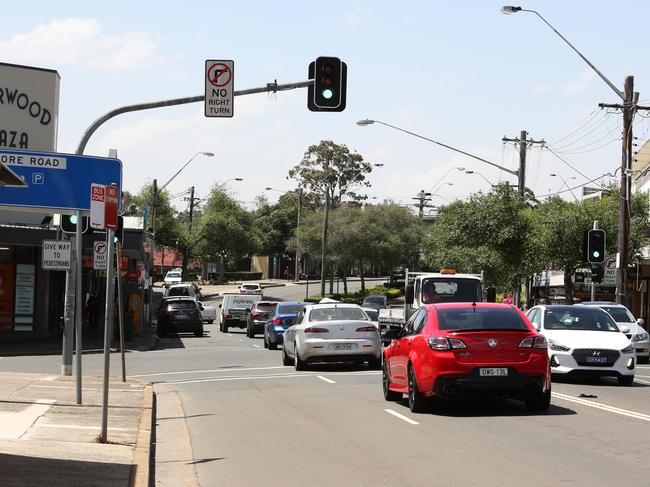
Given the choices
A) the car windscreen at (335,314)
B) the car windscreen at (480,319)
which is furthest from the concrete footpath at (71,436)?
the car windscreen at (335,314)

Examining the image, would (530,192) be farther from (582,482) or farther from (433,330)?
(582,482)

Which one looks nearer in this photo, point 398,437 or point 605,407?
point 398,437

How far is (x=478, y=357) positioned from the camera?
47.0ft

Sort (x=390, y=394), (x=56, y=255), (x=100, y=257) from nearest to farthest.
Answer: (x=390, y=394)
(x=56, y=255)
(x=100, y=257)

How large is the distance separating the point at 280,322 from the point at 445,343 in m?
20.0

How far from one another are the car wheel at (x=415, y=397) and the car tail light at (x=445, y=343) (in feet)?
2.18

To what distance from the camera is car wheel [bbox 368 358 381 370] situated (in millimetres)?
24344

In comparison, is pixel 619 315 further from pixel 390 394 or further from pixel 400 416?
pixel 400 416

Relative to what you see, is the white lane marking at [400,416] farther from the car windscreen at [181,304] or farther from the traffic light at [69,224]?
the car windscreen at [181,304]

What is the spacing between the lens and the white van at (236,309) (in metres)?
51.4

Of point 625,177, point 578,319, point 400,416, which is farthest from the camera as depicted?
point 625,177

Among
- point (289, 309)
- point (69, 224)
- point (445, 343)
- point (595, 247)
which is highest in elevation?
point (595, 247)

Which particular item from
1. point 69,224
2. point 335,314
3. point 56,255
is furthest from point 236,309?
point 56,255

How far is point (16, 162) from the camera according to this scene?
20.2m
